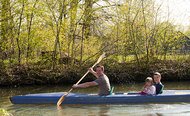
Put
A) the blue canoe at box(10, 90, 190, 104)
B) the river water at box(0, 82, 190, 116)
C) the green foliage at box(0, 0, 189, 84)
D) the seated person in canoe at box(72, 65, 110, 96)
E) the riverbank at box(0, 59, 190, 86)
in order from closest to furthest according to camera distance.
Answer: the river water at box(0, 82, 190, 116) → the blue canoe at box(10, 90, 190, 104) → the seated person in canoe at box(72, 65, 110, 96) → the riverbank at box(0, 59, 190, 86) → the green foliage at box(0, 0, 189, 84)

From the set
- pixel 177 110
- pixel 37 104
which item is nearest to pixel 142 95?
pixel 177 110

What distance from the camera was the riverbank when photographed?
1902cm

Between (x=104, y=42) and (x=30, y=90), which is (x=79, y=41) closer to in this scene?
(x=104, y=42)

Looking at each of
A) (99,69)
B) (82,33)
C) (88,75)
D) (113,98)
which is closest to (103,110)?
(113,98)

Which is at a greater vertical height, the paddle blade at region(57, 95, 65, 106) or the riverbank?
the riverbank

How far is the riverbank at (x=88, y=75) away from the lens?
1902cm

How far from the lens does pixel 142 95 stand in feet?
40.9

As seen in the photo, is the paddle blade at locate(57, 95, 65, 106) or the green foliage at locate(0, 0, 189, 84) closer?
the paddle blade at locate(57, 95, 65, 106)

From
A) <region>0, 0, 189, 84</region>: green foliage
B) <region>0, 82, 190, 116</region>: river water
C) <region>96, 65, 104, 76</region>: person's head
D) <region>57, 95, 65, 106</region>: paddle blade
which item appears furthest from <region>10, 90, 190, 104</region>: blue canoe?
<region>0, 0, 189, 84</region>: green foliage

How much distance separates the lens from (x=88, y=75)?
19531 mm

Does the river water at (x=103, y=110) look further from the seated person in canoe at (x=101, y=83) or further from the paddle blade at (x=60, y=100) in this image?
the seated person in canoe at (x=101, y=83)

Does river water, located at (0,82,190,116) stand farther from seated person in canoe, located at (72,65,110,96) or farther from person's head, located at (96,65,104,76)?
person's head, located at (96,65,104,76)

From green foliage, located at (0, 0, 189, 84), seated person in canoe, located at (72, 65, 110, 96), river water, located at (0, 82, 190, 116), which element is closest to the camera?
river water, located at (0, 82, 190, 116)

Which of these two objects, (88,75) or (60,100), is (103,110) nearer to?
(60,100)
